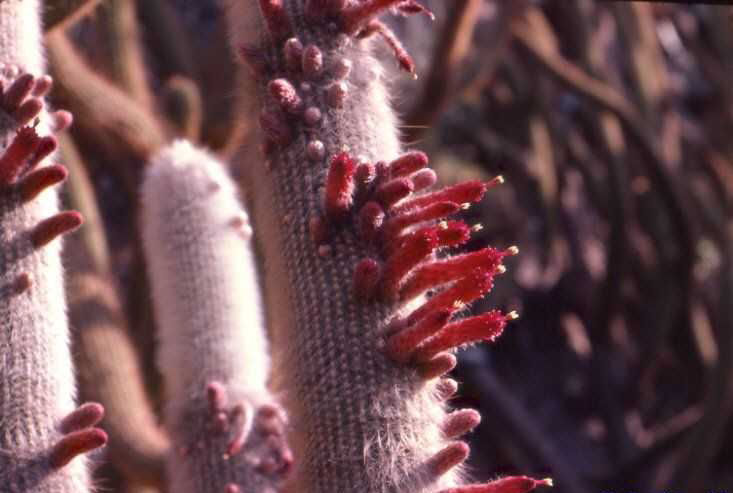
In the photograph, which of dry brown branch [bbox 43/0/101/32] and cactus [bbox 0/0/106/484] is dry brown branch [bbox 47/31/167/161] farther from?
cactus [bbox 0/0/106/484]

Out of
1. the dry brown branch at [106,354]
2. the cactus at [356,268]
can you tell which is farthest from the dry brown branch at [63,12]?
the dry brown branch at [106,354]

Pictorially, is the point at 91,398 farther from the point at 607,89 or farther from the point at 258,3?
the point at 607,89

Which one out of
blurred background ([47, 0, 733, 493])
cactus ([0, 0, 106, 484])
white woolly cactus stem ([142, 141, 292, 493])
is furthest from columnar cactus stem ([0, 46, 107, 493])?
blurred background ([47, 0, 733, 493])

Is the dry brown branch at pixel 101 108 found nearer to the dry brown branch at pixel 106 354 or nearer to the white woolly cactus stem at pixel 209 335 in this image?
the dry brown branch at pixel 106 354

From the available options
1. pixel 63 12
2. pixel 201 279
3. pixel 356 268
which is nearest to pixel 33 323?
pixel 356 268

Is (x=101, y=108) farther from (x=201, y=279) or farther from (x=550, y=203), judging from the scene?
(x=550, y=203)
